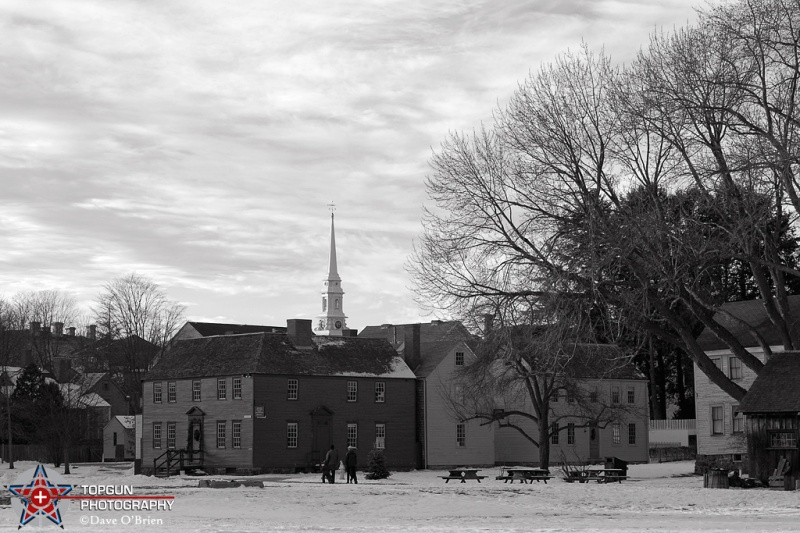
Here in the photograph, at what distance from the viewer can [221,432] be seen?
210 feet

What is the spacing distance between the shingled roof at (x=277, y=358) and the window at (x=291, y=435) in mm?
2908

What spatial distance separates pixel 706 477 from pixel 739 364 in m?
25.2

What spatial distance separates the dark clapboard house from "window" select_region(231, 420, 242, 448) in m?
0.06

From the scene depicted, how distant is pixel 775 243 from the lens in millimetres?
36406

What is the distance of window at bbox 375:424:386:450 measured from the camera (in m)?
67.0

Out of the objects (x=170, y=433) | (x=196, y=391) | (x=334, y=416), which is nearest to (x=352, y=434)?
(x=334, y=416)

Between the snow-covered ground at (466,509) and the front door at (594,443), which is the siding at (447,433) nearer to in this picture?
the front door at (594,443)

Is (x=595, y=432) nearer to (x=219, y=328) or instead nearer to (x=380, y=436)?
(x=380, y=436)

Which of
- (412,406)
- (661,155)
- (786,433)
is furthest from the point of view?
(412,406)

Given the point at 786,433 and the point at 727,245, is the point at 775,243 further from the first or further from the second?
the point at 786,433

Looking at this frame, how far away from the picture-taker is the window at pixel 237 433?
62.7 metres

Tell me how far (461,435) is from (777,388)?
101 feet

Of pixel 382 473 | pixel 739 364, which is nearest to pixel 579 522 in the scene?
pixel 382 473

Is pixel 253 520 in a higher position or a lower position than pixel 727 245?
lower
